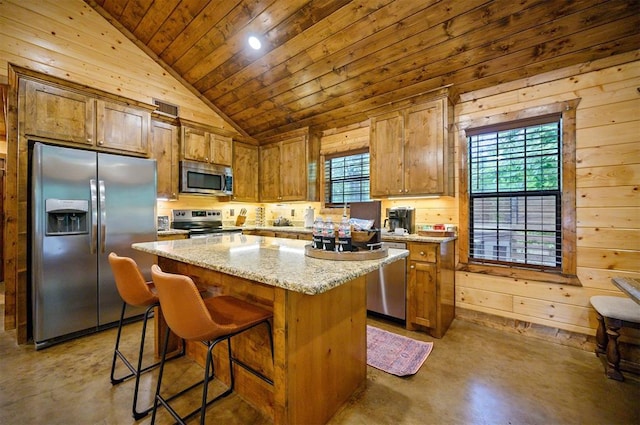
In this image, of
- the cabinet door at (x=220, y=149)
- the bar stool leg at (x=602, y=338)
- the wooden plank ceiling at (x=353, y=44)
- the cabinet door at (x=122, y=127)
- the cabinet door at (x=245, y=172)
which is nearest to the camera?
the bar stool leg at (x=602, y=338)

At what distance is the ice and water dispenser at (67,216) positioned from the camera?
8.33ft

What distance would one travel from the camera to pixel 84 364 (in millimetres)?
2215

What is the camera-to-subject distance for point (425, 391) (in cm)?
190

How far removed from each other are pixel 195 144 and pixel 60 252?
213cm

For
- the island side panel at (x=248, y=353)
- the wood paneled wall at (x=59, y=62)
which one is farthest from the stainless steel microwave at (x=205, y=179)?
the island side panel at (x=248, y=353)

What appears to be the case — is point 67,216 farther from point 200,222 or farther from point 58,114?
point 200,222

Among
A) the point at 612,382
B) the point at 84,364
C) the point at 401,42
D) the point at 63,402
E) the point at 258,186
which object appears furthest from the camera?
the point at 258,186

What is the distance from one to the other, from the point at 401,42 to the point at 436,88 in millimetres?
654

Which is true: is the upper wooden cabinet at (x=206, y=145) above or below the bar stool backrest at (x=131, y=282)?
above

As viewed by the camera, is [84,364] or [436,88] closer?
[84,364]

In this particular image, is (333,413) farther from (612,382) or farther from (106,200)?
(106,200)

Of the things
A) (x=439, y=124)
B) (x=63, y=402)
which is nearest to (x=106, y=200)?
(x=63, y=402)

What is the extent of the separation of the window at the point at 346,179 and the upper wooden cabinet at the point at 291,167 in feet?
0.68

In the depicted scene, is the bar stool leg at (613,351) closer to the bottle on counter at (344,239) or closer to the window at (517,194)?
the window at (517,194)
